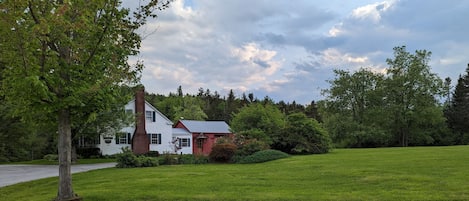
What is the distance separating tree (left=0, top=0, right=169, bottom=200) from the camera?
322 inches

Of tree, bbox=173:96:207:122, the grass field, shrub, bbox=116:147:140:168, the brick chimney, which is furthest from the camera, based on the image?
tree, bbox=173:96:207:122

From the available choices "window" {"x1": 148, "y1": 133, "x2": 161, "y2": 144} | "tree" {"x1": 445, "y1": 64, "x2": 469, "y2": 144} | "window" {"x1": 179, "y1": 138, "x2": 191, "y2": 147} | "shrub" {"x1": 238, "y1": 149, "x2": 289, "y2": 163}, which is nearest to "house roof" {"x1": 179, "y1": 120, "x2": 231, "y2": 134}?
"window" {"x1": 179, "y1": 138, "x2": 191, "y2": 147}

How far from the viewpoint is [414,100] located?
165 feet

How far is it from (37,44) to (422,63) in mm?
51822

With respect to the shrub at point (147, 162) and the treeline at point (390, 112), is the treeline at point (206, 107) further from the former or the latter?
the shrub at point (147, 162)

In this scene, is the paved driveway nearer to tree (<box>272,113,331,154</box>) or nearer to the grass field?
the grass field

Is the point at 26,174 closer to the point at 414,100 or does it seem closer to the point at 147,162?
the point at 147,162

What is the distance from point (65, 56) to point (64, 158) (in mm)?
2473

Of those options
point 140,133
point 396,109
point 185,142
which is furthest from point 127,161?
point 396,109

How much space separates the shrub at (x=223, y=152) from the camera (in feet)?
80.6

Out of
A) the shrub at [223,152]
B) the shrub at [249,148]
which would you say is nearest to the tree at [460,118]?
the shrub at [249,148]

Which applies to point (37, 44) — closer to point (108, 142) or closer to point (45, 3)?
point (45, 3)

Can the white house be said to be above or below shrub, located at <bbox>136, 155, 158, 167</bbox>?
above

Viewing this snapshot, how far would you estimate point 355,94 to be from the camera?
53.8 meters
